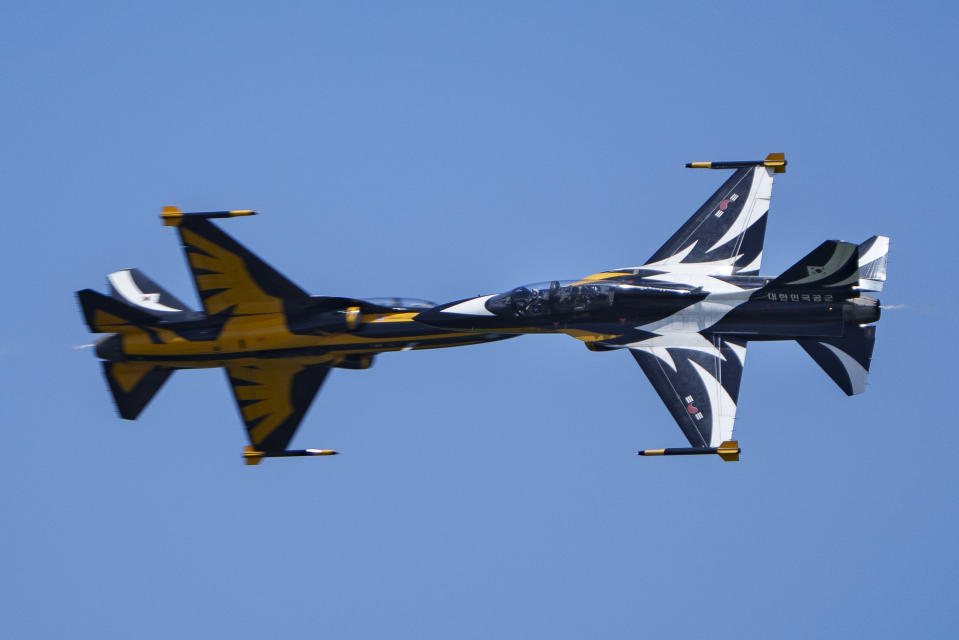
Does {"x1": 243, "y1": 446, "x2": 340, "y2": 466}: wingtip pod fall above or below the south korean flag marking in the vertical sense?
below

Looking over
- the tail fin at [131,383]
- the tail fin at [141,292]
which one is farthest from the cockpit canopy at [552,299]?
the tail fin at [131,383]

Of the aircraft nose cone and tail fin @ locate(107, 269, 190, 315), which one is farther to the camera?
tail fin @ locate(107, 269, 190, 315)

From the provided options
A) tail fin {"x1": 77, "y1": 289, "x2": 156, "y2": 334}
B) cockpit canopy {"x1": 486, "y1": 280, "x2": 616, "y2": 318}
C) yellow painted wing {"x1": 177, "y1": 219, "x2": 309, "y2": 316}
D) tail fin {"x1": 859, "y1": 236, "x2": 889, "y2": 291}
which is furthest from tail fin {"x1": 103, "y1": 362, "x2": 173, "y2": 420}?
tail fin {"x1": 859, "y1": 236, "x2": 889, "y2": 291}

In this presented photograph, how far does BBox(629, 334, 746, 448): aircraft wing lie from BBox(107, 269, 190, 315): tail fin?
10.1 meters

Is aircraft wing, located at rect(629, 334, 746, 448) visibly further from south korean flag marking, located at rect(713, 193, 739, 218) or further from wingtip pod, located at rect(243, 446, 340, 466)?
wingtip pod, located at rect(243, 446, 340, 466)

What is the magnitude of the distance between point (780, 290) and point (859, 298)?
5.14 feet

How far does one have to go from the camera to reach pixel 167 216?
103ft

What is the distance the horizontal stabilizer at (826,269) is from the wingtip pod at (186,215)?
1094cm

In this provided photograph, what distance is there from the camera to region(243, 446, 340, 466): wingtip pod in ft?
104

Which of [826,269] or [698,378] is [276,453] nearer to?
[698,378]

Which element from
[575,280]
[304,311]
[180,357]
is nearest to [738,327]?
[575,280]

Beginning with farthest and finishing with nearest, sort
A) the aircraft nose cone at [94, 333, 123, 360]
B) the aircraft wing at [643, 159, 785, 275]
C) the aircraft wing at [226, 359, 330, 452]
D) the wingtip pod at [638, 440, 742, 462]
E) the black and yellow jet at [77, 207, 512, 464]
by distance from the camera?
the aircraft wing at [226, 359, 330, 452]
the aircraft nose cone at [94, 333, 123, 360]
the aircraft wing at [643, 159, 785, 275]
the black and yellow jet at [77, 207, 512, 464]
the wingtip pod at [638, 440, 742, 462]

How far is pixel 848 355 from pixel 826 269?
176cm

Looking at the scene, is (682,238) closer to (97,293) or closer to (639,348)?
(639,348)
